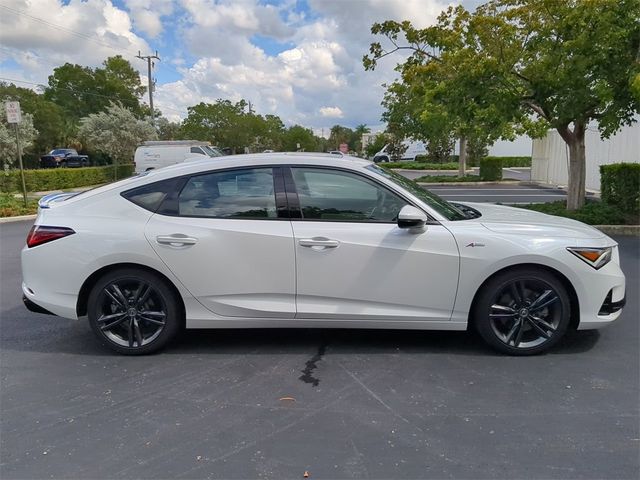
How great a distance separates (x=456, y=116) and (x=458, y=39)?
2293 mm

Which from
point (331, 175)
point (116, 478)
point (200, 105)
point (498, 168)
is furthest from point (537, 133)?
point (200, 105)

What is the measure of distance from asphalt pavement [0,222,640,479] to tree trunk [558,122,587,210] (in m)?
6.51

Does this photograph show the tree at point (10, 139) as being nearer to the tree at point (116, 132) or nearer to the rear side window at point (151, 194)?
the tree at point (116, 132)

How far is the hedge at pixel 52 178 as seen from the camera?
1853cm

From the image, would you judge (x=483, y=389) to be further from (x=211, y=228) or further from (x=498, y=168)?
(x=498, y=168)

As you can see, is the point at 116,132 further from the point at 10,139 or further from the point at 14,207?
the point at 14,207

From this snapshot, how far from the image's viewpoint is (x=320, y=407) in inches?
128

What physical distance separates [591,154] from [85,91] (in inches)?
2436

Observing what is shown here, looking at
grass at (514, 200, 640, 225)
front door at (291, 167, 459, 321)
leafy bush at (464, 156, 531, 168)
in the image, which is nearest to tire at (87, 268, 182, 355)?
front door at (291, 167, 459, 321)

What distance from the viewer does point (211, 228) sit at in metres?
3.94

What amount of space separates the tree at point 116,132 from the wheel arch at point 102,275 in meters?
30.4

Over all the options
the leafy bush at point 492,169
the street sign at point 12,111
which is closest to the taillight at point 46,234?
the street sign at point 12,111

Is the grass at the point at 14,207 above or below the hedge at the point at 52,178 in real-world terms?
below

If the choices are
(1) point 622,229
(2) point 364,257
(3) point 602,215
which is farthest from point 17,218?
(1) point 622,229
